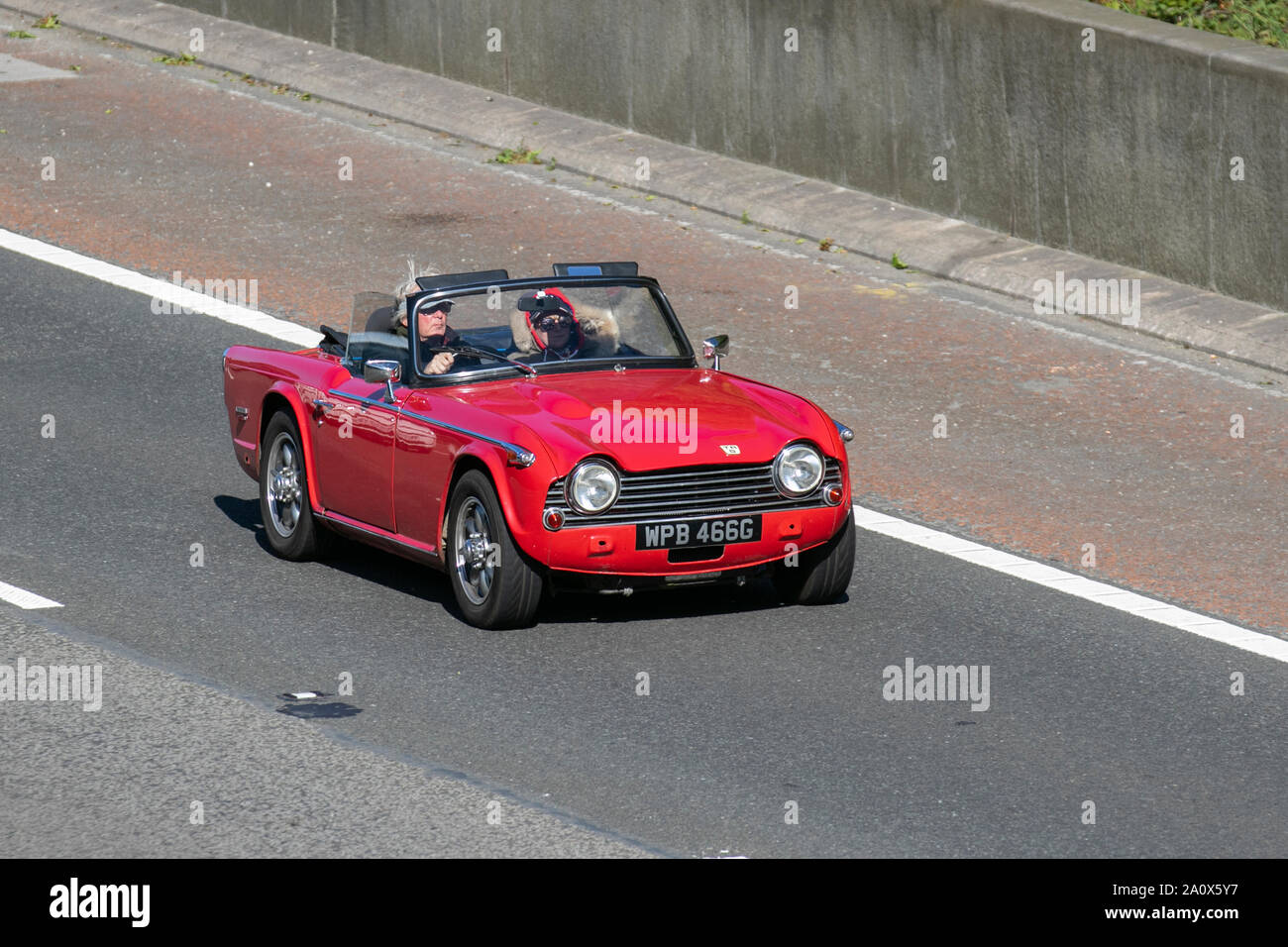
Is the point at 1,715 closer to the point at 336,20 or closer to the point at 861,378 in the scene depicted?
the point at 861,378

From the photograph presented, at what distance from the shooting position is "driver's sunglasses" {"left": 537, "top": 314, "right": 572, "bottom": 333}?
1097cm

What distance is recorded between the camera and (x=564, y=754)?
8523 millimetres

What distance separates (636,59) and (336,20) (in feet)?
12.6

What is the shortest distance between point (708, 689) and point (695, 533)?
839mm

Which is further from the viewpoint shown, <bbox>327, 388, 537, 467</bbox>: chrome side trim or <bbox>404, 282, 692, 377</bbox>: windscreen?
<bbox>404, 282, 692, 377</bbox>: windscreen

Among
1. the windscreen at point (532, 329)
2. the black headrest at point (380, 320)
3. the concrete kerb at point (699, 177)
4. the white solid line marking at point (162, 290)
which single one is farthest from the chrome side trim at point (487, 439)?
the concrete kerb at point (699, 177)

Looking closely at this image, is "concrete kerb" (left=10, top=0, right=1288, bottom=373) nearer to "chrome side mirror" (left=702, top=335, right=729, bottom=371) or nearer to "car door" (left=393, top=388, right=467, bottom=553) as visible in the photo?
"chrome side mirror" (left=702, top=335, right=729, bottom=371)

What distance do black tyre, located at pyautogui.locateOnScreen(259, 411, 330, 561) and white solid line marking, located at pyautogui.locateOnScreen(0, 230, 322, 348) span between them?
11.2 feet

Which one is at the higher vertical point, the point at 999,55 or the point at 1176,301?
the point at 999,55

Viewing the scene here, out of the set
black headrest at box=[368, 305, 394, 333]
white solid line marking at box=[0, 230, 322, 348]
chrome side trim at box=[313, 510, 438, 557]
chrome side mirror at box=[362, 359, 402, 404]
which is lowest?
white solid line marking at box=[0, 230, 322, 348]

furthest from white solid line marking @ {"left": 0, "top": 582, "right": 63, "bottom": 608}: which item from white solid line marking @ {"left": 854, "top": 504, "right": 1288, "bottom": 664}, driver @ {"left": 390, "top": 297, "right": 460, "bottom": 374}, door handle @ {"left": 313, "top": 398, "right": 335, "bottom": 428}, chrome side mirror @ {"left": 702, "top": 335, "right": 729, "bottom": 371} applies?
white solid line marking @ {"left": 854, "top": 504, "right": 1288, "bottom": 664}

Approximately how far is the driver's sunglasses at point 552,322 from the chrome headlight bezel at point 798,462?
1488 mm

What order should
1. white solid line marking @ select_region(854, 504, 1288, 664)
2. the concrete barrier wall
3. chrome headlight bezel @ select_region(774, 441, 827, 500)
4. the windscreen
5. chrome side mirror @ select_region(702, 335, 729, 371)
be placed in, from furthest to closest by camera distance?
the concrete barrier wall < chrome side mirror @ select_region(702, 335, 729, 371) < the windscreen < white solid line marking @ select_region(854, 504, 1288, 664) < chrome headlight bezel @ select_region(774, 441, 827, 500)
